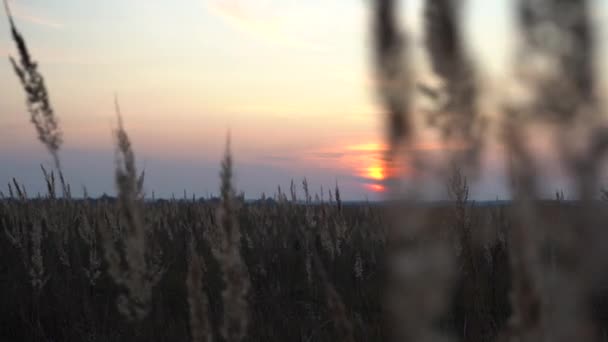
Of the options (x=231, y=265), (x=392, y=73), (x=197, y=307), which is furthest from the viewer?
(x=197, y=307)

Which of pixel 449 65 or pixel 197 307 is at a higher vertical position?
pixel 449 65

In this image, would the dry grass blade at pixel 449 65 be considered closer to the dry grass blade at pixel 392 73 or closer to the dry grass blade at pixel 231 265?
the dry grass blade at pixel 392 73

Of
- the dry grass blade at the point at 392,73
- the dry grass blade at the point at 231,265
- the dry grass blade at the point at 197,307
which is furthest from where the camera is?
the dry grass blade at the point at 197,307

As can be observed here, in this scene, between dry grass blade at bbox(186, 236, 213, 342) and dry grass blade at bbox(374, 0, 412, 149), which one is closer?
dry grass blade at bbox(374, 0, 412, 149)

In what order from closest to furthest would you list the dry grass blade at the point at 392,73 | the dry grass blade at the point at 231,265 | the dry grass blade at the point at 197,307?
the dry grass blade at the point at 392,73 < the dry grass blade at the point at 231,265 < the dry grass blade at the point at 197,307

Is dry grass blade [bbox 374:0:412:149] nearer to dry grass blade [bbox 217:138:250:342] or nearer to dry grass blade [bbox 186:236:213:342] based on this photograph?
dry grass blade [bbox 217:138:250:342]

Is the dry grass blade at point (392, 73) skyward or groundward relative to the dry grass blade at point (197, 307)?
skyward

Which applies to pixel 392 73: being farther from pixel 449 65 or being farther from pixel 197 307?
pixel 197 307

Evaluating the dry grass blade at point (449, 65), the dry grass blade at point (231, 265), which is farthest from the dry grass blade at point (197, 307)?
the dry grass blade at point (449, 65)

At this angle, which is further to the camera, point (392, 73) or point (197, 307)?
point (197, 307)

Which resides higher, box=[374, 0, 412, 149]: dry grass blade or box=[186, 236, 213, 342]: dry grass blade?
box=[374, 0, 412, 149]: dry grass blade

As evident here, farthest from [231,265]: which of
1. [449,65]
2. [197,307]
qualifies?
[449,65]

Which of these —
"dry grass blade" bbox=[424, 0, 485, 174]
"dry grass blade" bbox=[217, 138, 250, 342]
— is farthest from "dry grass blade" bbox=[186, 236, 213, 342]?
"dry grass blade" bbox=[424, 0, 485, 174]

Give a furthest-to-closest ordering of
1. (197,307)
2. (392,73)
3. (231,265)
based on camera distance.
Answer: (197,307) < (231,265) < (392,73)
